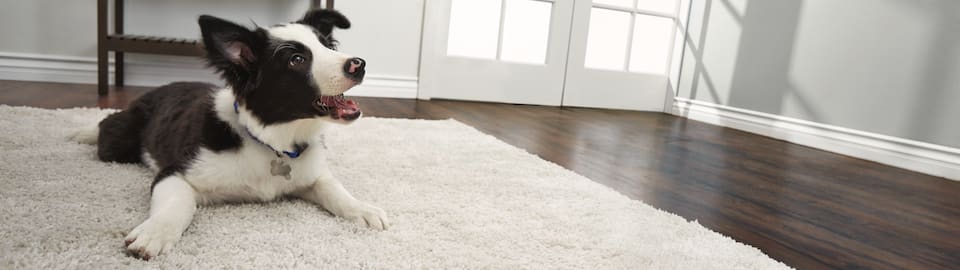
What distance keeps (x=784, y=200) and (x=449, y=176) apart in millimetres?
1032

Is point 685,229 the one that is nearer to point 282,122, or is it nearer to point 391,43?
point 282,122

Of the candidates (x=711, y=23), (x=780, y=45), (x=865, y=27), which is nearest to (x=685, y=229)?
(x=865, y=27)

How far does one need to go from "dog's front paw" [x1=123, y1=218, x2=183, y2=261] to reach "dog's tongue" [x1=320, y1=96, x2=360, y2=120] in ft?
1.14

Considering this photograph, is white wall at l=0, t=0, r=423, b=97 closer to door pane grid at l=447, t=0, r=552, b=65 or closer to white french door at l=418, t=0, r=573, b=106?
white french door at l=418, t=0, r=573, b=106

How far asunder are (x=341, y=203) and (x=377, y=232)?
0.40 feet

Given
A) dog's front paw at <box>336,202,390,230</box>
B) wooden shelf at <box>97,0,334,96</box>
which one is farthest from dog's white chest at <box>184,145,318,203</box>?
wooden shelf at <box>97,0,334,96</box>

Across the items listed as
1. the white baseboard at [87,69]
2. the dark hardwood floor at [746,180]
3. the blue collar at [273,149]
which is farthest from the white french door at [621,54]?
the blue collar at [273,149]

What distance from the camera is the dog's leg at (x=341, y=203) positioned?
126 cm

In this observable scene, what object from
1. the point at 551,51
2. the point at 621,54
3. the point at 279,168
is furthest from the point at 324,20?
the point at 621,54

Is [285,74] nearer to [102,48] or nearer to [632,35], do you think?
[102,48]

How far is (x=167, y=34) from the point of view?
3523 mm

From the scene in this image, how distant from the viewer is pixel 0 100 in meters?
2.57

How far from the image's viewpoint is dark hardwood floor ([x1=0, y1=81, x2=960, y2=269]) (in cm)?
148

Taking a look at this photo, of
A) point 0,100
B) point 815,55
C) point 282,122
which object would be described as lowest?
point 0,100
